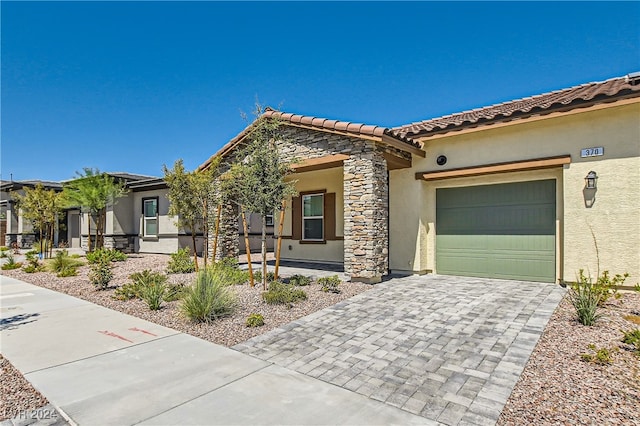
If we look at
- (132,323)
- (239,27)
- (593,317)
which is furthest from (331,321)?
(239,27)

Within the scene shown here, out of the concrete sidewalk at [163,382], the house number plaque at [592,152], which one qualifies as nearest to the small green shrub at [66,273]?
the concrete sidewalk at [163,382]

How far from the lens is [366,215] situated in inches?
351

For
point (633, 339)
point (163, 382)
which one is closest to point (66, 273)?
point (163, 382)

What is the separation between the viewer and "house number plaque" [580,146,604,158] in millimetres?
7588

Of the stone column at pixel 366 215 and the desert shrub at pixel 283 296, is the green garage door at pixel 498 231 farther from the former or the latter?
the desert shrub at pixel 283 296

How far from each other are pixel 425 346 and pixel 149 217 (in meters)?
18.1

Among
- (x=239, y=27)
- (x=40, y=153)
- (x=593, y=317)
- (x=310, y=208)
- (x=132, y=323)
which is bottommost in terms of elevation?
(x=132, y=323)

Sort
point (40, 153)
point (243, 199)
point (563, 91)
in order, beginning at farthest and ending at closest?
point (40, 153)
point (563, 91)
point (243, 199)

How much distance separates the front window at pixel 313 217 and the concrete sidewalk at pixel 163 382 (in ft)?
28.2

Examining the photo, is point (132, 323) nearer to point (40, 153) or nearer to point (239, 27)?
point (239, 27)

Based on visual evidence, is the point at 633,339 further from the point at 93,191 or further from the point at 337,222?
the point at 93,191

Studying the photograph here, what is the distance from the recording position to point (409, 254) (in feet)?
34.2

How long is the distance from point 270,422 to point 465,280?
25.9ft

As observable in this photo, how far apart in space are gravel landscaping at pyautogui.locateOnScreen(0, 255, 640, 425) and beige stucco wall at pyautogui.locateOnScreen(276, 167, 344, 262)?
5.34m
